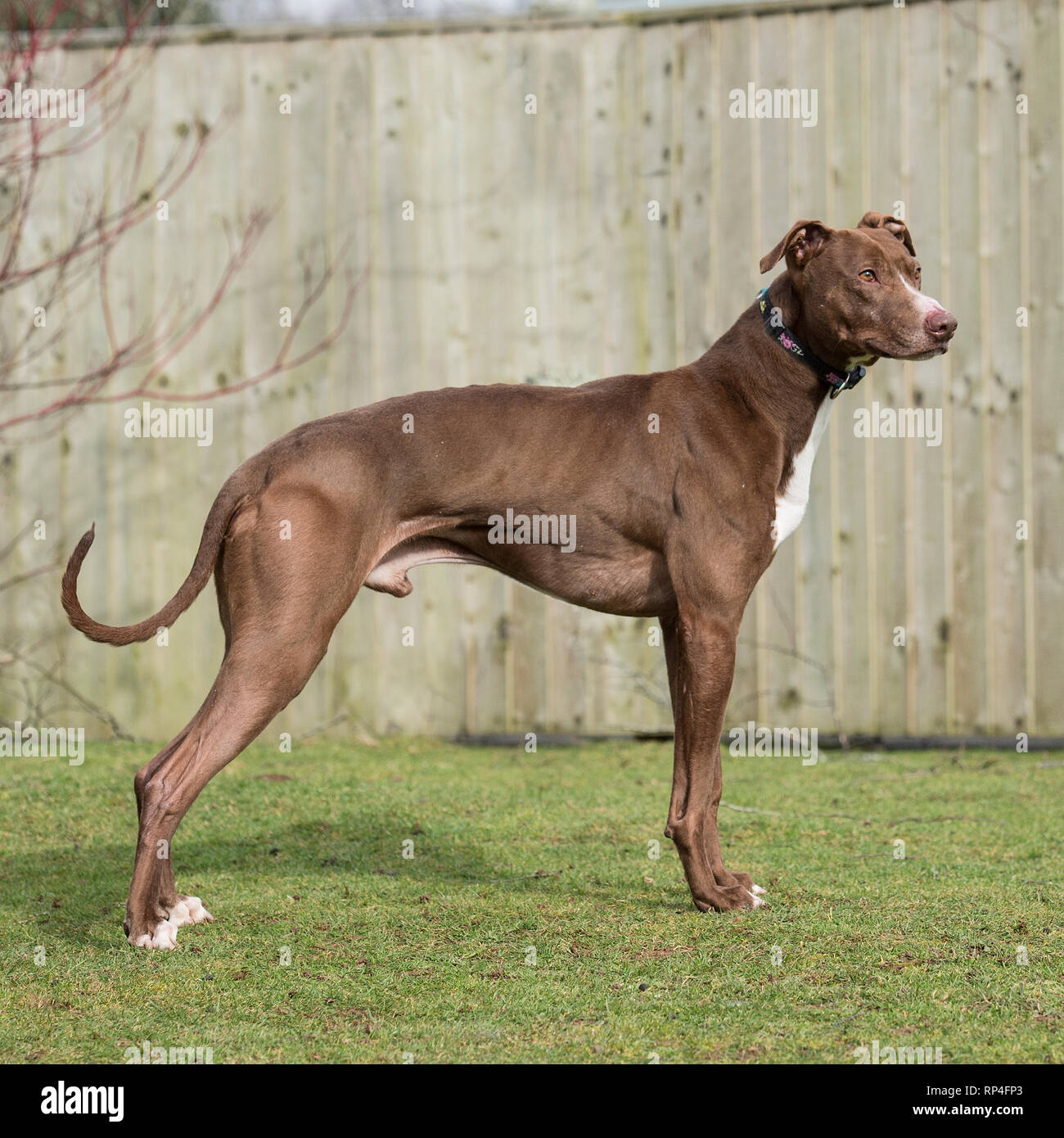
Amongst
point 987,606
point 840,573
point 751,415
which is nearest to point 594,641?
point 840,573

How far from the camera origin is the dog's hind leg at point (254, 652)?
3.63 m

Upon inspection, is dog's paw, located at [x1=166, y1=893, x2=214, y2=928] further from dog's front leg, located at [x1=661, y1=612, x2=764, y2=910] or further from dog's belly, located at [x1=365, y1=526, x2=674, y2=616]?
dog's front leg, located at [x1=661, y1=612, x2=764, y2=910]

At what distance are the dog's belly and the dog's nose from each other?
1018 millimetres

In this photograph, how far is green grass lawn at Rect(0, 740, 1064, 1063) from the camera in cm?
294

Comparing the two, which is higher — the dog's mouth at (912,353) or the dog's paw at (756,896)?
the dog's mouth at (912,353)

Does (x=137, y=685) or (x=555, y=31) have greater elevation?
(x=555, y=31)

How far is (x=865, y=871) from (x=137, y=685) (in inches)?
163

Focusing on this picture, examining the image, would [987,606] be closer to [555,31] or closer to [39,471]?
[555,31]

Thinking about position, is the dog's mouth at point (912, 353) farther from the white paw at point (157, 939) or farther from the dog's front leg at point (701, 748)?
the white paw at point (157, 939)

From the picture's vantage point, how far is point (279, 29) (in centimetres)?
689

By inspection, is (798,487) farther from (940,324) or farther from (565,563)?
(565,563)

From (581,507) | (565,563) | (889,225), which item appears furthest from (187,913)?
(889,225)

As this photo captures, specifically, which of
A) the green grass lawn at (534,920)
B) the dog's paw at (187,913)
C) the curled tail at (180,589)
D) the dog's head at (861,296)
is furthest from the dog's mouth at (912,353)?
the dog's paw at (187,913)

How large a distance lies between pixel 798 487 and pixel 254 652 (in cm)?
171
